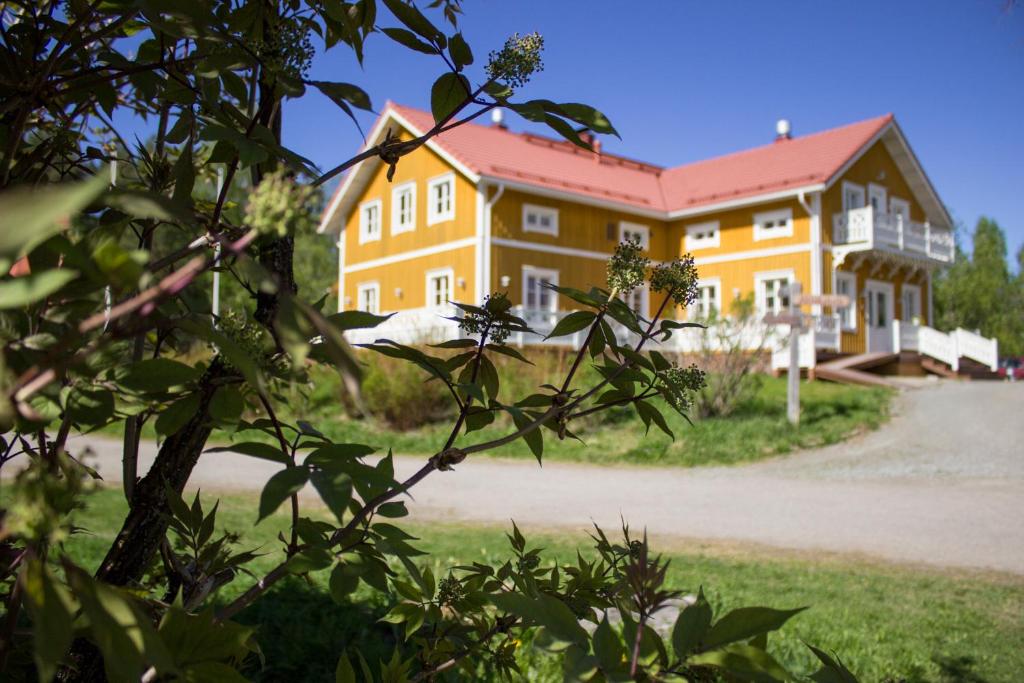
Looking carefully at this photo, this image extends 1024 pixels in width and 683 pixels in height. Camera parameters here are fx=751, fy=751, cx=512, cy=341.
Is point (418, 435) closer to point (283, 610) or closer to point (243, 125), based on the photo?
point (283, 610)

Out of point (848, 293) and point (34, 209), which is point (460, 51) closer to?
point (34, 209)

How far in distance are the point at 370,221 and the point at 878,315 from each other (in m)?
16.0

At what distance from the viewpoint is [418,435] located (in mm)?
13070

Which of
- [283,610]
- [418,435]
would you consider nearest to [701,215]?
[418,435]

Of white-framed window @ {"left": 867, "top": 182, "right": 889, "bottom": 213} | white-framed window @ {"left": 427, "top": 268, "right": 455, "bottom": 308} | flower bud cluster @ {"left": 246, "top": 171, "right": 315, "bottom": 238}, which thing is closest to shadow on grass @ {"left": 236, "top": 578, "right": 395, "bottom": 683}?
flower bud cluster @ {"left": 246, "top": 171, "right": 315, "bottom": 238}

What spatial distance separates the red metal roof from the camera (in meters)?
20.3

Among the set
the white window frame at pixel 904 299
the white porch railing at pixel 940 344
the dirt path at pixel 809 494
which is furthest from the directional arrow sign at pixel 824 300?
the white window frame at pixel 904 299

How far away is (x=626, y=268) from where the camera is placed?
109 cm

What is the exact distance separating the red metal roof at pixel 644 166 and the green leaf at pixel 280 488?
1885 cm

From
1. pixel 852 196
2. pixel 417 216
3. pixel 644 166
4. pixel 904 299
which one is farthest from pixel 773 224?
pixel 417 216

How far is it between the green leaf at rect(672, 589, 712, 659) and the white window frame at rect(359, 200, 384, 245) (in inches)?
910

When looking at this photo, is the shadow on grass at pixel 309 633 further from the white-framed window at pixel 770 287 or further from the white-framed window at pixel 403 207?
the white-framed window at pixel 770 287

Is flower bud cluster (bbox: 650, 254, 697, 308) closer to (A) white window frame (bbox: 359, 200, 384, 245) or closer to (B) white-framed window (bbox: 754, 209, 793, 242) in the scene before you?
(B) white-framed window (bbox: 754, 209, 793, 242)

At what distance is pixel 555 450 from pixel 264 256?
34.2 ft
